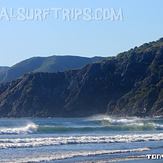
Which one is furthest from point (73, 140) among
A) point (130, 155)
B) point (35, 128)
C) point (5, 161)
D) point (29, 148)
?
point (35, 128)

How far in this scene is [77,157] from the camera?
41.9 m

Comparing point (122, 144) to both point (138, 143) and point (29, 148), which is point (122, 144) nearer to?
point (138, 143)

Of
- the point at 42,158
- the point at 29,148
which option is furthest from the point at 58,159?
the point at 29,148

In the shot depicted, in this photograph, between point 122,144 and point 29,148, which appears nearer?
point 29,148

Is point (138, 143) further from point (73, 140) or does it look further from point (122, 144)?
point (73, 140)

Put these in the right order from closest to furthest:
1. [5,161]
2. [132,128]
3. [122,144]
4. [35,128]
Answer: [5,161] < [122,144] < [35,128] < [132,128]

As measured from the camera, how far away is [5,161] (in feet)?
129

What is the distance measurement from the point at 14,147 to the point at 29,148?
1513mm

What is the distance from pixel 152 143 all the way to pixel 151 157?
43.0ft

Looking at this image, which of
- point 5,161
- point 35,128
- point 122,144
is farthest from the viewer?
point 35,128

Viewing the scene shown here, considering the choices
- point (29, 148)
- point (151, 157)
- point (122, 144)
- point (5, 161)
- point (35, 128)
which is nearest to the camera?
point (5, 161)

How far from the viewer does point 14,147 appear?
49531 mm

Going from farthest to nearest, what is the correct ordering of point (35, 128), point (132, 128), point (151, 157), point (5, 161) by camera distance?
point (132, 128)
point (35, 128)
point (151, 157)
point (5, 161)

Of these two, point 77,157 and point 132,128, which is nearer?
point 77,157
